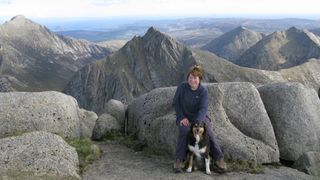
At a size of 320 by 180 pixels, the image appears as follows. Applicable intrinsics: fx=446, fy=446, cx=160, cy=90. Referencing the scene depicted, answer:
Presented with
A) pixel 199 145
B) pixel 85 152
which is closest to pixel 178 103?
pixel 199 145

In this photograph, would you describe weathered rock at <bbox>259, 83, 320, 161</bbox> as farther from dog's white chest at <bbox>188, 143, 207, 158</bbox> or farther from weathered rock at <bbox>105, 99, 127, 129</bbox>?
weathered rock at <bbox>105, 99, 127, 129</bbox>

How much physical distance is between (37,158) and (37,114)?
7378 mm

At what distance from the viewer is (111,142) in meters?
27.6

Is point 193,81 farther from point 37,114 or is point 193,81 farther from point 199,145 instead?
point 37,114

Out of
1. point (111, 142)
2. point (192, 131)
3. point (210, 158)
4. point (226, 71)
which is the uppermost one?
point (192, 131)

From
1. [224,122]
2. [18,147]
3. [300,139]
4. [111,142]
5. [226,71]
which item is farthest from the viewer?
[226,71]

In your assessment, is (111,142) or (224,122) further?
(111,142)

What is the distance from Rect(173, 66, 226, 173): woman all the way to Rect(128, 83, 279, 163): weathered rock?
196cm

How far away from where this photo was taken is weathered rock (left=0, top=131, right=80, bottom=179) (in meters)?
18.0

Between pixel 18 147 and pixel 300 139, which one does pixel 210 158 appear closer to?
pixel 300 139

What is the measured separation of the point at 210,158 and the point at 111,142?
30.2ft

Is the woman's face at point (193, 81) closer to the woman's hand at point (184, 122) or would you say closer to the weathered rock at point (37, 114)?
the woman's hand at point (184, 122)

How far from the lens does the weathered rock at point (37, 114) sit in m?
25.5

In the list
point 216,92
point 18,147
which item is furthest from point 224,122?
point 18,147
